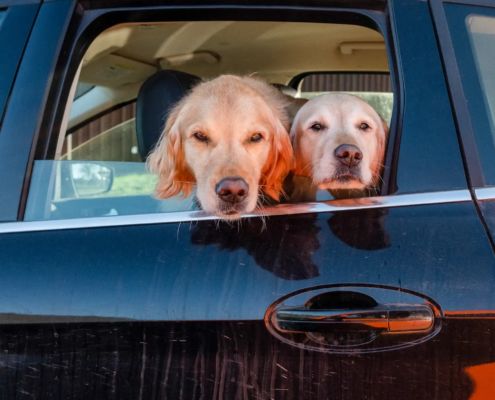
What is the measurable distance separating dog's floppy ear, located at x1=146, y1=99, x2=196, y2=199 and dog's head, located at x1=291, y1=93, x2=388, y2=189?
18.8 inches

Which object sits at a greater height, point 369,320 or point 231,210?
point 231,210

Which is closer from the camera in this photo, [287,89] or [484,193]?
[484,193]

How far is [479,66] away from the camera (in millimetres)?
1873

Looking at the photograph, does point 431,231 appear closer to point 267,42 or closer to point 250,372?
point 250,372

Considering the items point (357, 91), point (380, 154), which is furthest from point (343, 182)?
point (357, 91)

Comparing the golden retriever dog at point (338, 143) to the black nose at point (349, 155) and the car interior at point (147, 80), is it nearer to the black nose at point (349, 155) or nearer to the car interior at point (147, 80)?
the black nose at point (349, 155)

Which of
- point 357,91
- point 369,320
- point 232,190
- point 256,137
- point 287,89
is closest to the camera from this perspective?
point 369,320

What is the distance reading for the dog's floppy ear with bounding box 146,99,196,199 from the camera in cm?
227

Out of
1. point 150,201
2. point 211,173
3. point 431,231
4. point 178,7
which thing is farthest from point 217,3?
Answer: point 431,231

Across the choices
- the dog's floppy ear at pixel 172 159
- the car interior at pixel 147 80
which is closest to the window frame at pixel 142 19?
the car interior at pixel 147 80

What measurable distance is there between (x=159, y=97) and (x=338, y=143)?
3.12 feet

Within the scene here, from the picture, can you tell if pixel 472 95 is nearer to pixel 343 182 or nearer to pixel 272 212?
pixel 343 182

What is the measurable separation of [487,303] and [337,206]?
49 centimetres

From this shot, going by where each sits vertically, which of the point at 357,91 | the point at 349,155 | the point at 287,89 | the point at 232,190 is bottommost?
the point at 232,190
